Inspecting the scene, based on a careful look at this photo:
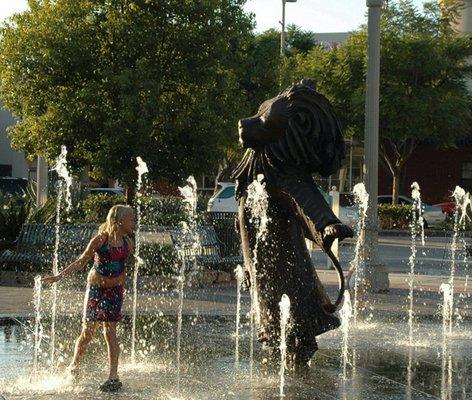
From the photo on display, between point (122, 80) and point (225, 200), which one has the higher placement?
point (122, 80)

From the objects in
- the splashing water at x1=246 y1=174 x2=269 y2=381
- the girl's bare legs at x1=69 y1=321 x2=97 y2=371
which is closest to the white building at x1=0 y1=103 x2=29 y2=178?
the splashing water at x1=246 y1=174 x2=269 y2=381

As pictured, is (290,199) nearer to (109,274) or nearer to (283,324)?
(283,324)

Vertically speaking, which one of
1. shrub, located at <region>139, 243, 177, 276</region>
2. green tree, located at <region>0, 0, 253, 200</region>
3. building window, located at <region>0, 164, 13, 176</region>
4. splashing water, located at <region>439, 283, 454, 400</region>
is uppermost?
green tree, located at <region>0, 0, 253, 200</region>

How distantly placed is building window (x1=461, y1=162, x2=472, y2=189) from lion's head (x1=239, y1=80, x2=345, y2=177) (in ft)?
143

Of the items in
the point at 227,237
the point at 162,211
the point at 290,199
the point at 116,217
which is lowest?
the point at 227,237

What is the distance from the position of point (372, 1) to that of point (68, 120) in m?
10.7

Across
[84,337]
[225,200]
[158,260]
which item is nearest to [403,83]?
[225,200]

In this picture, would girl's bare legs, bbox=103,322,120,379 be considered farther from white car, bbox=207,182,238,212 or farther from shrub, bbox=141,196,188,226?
white car, bbox=207,182,238,212

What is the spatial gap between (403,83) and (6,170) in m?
28.6

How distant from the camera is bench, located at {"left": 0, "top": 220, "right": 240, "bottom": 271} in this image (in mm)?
15367

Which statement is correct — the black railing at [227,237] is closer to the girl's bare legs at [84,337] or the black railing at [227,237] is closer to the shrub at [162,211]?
the shrub at [162,211]

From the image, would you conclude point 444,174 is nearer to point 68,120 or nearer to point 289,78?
point 289,78

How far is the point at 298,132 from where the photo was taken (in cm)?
790

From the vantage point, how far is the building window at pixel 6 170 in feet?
199
